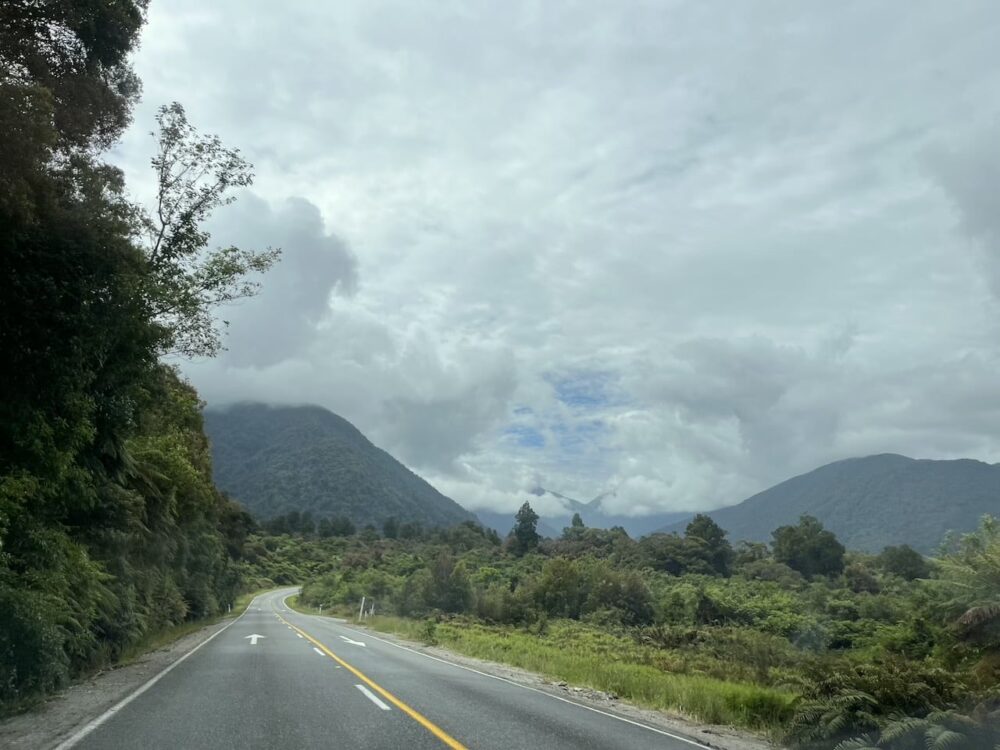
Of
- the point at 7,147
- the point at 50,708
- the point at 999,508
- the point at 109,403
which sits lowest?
the point at 50,708

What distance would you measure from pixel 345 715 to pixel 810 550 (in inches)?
3220

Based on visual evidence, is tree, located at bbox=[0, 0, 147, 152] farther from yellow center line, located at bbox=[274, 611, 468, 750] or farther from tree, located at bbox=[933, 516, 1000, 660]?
tree, located at bbox=[933, 516, 1000, 660]

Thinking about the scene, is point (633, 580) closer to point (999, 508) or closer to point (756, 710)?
point (756, 710)

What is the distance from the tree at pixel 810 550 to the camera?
81.6m

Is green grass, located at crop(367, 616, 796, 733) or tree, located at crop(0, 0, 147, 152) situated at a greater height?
tree, located at crop(0, 0, 147, 152)

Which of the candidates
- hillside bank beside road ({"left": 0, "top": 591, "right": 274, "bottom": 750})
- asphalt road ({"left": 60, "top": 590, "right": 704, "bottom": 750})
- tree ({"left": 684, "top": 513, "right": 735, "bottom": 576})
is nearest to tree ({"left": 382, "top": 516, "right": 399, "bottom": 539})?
tree ({"left": 684, "top": 513, "right": 735, "bottom": 576})

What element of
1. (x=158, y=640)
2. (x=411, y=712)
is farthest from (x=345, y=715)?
(x=158, y=640)

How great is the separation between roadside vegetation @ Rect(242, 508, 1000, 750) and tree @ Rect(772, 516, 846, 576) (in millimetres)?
205

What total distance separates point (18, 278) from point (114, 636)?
13.1 m

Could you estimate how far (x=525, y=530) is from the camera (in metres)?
114

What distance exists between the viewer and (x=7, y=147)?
30.2 feet

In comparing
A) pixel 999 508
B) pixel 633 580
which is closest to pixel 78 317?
pixel 633 580

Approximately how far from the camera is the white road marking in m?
11.5

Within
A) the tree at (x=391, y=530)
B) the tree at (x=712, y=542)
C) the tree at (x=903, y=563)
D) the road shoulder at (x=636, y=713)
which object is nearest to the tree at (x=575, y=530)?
the tree at (x=712, y=542)
